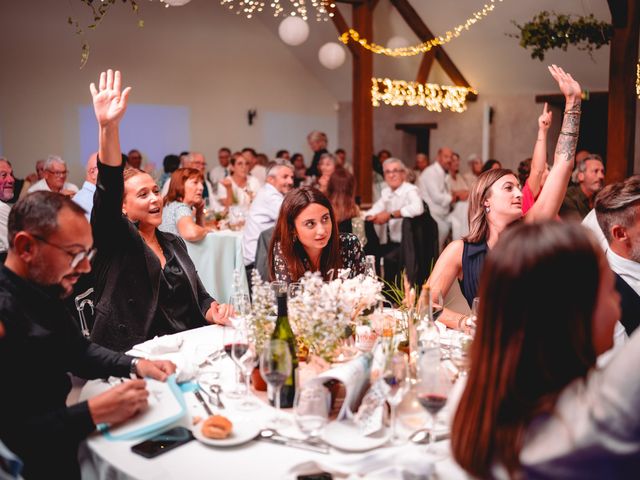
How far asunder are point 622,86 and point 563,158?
4.08 metres

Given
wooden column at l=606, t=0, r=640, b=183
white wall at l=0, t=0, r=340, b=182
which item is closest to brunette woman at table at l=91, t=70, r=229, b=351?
wooden column at l=606, t=0, r=640, b=183

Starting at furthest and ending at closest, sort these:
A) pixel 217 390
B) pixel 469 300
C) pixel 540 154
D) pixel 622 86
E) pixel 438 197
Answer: pixel 438 197 → pixel 622 86 → pixel 540 154 → pixel 469 300 → pixel 217 390

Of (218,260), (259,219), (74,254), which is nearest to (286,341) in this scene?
(74,254)

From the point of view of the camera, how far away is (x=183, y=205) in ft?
15.8

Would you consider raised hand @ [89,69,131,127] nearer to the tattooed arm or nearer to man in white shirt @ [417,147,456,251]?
the tattooed arm

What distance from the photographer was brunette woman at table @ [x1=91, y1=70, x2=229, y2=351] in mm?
2410

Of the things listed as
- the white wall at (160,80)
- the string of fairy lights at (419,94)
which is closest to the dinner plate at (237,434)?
the string of fairy lights at (419,94)

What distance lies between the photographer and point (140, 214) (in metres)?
2.95

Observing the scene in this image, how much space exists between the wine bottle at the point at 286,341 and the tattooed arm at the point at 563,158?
1.58 metres

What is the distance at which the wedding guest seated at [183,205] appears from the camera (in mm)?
4773

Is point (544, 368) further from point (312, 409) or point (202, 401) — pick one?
point (202, 401)

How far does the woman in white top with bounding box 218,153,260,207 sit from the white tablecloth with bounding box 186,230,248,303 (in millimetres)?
2137

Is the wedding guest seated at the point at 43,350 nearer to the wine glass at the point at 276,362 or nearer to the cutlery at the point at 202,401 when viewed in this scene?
the cutlery at the point at 202,401

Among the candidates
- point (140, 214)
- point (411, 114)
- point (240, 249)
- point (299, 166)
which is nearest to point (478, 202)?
point (140, 214)
